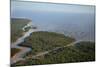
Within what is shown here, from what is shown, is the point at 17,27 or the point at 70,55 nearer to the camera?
the point at 17,27

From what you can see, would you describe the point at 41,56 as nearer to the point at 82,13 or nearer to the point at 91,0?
the point at 82,13

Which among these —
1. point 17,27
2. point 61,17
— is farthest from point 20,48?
point 61,17

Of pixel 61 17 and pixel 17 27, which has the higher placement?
pixel 61 17

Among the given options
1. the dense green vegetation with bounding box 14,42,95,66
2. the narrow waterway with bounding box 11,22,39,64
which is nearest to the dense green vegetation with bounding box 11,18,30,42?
the narrow waterway with bounding box 11,22,39,64

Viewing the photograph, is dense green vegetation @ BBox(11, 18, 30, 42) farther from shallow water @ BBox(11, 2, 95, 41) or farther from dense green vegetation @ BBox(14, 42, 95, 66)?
dense green vegetation @ BBox(14, 42, 95, 66)

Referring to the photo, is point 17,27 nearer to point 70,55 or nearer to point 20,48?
point 20,48
